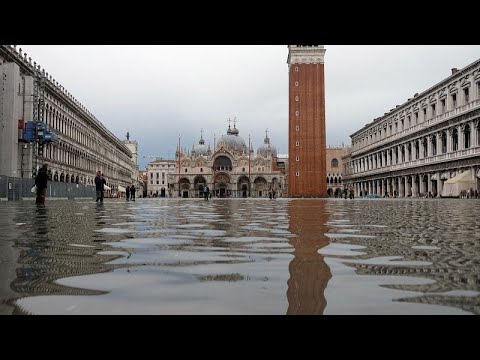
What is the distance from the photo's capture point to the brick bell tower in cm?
7338

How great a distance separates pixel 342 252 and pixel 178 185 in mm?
110910

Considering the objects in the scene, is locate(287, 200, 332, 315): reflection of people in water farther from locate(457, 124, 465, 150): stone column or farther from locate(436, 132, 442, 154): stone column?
locate(436, 132, 442, 154): stone column

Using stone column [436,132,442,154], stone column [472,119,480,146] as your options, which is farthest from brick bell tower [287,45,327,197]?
stone column [472,119,480,146]

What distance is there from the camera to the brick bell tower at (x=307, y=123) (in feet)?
241

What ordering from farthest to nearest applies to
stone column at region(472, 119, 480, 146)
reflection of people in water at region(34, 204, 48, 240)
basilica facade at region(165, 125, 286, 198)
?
1. basilica facade at region(165, 125, 286, 198)
2. stone column at region(472, 119, 480, 146)
3. reflection of people in water at region(34, 204, 48, 240)

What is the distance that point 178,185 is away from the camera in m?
114

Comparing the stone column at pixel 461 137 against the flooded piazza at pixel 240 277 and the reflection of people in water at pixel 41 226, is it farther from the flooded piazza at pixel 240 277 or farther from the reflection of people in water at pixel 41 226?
the flooded piazza at pixel 240 277

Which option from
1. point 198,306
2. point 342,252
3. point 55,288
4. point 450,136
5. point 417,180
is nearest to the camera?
point 198,306

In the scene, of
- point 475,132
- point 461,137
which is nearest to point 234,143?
point 461,137

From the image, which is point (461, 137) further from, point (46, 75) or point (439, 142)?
point (46, 75)

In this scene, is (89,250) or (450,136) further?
(450,136)

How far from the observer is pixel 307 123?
74.2 metres
